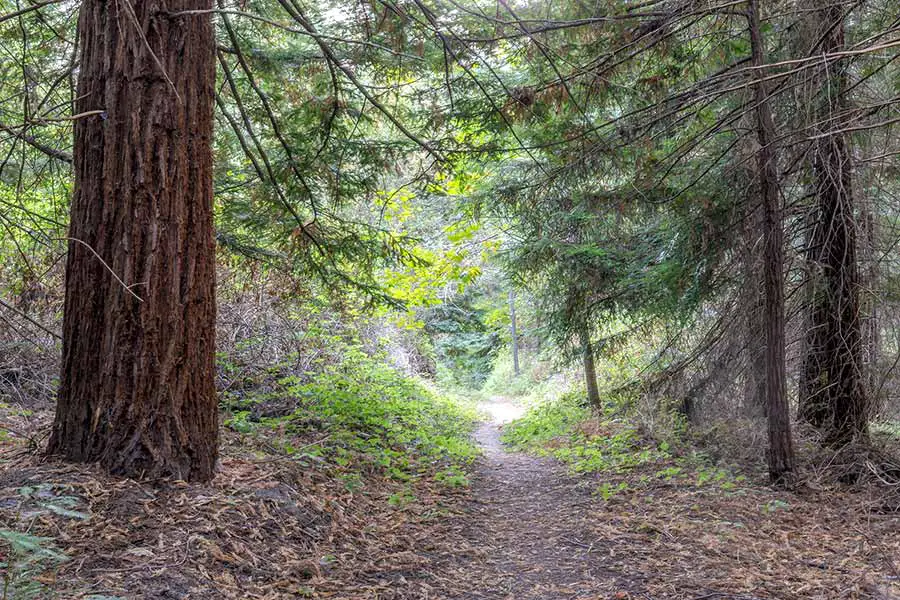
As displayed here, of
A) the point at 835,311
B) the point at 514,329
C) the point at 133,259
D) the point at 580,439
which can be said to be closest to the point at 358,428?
the point at 580,439

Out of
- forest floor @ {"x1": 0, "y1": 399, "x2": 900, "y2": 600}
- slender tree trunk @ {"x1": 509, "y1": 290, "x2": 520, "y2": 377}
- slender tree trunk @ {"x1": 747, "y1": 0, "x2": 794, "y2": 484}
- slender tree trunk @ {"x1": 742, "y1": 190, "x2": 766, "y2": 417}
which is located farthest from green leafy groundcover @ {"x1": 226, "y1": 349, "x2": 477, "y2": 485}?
slender tree trunk @ {"x1": 509, "y1": 290, "x2": 520, "y2": 377}

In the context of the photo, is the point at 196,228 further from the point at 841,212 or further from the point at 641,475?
the point at 841,212

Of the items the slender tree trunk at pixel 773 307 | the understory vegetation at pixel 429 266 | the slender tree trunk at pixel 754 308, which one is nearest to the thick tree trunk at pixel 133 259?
the understory vegetation at pixel 429 266

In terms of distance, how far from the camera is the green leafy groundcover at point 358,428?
20.4 feet

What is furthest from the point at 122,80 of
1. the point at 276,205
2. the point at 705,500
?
the point at 705,500

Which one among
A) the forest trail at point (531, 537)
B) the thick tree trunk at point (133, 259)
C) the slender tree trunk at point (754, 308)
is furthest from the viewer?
the slender tree trunk at point (754, 308)

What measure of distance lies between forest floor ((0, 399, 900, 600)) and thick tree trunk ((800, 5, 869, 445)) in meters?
1.08

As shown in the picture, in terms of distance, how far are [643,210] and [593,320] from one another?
7.61 feet

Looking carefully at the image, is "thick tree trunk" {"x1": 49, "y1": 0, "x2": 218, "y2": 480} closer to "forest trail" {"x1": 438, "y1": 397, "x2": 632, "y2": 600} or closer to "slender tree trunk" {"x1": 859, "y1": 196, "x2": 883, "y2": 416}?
"forest trail" {"x1": 438, "y1": 397, "x2": 632, "y2": 600}

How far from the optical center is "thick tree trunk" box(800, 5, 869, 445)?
20.0 feet

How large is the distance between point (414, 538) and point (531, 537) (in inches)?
45.0

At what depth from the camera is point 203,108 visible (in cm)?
394

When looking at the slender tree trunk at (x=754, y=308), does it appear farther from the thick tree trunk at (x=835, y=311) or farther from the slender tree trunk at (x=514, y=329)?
the slender tree trunk at (x=514, y=329)

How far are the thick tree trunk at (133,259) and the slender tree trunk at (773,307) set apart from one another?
16.8ft
